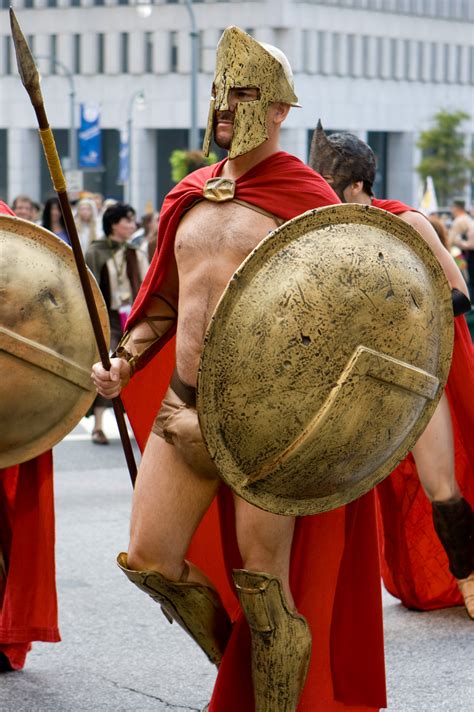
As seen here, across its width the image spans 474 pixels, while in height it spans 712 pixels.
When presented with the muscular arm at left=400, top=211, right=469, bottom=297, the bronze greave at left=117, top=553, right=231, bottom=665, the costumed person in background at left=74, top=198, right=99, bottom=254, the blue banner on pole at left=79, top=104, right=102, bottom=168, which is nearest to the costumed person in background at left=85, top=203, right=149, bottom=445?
the costumed person in background at left=74, top=198, right=99, bottom=254

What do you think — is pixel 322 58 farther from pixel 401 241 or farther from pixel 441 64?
pixel 401 241

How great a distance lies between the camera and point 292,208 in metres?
4.04

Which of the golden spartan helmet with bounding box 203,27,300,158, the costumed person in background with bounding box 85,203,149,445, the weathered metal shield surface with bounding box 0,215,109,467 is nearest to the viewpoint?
the golden spartan helmet with bounding box 203,27,300,158

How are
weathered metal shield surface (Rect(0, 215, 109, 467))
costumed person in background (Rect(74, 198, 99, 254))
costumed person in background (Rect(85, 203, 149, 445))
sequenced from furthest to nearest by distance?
costumed person in background (Rect(74, 198, 99, 254))
costumed person in background (Rect(85, 203, 149, 445))
weathered metal shield surface (Rect(0, 215, 109, 467))

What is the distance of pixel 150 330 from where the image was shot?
14.4ft

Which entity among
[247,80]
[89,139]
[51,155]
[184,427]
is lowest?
[89,139]

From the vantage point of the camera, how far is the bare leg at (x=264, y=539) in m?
4.02

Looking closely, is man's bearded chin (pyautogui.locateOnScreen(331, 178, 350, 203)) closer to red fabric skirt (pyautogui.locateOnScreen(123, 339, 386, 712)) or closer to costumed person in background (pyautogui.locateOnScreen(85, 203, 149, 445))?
red fabric skirt (pyautogui.locateOnScreen(123, 339, 386, 712))

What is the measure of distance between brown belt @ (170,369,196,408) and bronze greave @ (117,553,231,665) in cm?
45

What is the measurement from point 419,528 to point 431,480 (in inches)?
13.9

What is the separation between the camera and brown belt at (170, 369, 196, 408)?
4094mm

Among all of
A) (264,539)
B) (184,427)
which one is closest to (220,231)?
(184,427)

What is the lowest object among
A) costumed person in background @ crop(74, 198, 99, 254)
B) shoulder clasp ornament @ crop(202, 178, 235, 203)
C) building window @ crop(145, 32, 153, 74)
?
building window @ crop(145, 32, 153, 74)

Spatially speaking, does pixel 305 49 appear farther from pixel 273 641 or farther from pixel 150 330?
pixel 273 641
